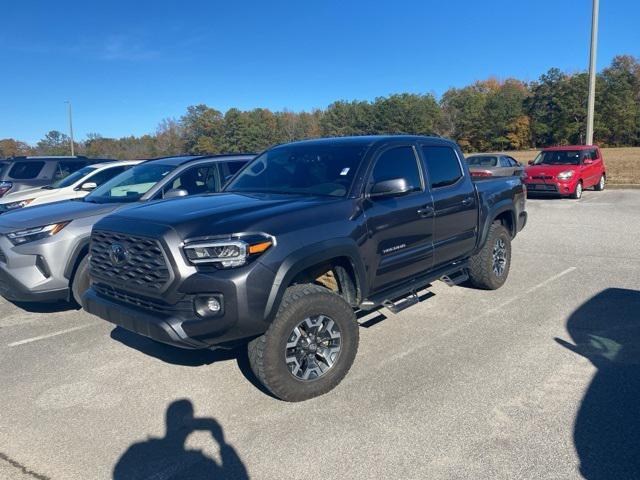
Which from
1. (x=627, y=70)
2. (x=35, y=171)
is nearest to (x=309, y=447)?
(x=35, y=171)

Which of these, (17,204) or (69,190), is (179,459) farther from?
(17,204)

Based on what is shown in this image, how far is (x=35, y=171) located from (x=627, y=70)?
92.2 meters

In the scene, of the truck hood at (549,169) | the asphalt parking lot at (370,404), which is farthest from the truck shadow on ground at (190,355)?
the truck hood at (549,169)

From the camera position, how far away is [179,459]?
3061 mm

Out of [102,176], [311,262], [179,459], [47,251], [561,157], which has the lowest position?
[179,459]

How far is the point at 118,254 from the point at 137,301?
40 cm

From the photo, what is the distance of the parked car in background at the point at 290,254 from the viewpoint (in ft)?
10.8

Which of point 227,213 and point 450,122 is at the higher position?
point 450,122

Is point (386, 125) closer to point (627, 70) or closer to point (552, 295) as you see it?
point (627, 70)

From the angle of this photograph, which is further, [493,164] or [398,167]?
[493,164]

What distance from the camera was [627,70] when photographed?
263ft

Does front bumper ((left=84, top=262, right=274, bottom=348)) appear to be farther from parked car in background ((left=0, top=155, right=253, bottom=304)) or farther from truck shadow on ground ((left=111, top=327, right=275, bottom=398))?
parked car in background ((left=0, top=155, right=253, bottom=304))

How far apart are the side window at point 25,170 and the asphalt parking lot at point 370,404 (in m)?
7.93

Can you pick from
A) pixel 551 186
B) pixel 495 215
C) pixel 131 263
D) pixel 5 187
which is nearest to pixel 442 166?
pixel 495 215
